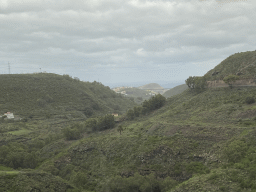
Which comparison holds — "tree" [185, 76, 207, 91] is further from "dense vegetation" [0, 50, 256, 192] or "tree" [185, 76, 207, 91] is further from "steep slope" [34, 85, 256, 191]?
"steep slope" [34, 85, 256, 191]

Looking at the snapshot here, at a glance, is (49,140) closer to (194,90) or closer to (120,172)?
(120,172)

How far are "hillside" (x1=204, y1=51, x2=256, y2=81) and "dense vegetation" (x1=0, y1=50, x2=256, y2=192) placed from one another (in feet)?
19.1

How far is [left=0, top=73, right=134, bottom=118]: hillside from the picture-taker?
9629 centimetres

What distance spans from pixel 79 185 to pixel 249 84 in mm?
48109

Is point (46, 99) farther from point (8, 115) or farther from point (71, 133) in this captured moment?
point (71, 133)

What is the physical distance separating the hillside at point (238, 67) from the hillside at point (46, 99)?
2485 inches

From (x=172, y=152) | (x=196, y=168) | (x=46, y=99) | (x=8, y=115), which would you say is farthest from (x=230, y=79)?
(x=46, y=99)

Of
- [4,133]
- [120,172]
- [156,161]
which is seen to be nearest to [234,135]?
[156,161]

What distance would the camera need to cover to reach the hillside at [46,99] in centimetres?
9629

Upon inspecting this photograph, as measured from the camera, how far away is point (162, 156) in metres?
35.0

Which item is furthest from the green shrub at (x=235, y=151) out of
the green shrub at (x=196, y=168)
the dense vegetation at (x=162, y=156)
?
the green shrub at (x=196, y=168)

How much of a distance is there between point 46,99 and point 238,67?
86.9 meters

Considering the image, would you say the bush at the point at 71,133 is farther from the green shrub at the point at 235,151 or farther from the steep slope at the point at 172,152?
the green shrub at the point at 235,151

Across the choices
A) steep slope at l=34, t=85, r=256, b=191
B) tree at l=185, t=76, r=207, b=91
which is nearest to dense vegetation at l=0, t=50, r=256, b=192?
steep slope at l=34, t=85, r=256, b=191
